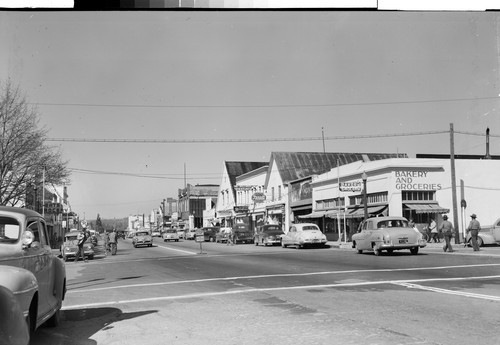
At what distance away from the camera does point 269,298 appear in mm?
10359

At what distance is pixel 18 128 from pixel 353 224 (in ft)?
83.1

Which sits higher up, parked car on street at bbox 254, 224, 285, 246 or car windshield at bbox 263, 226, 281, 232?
car windshield at bbox 263, 226, 281, 232

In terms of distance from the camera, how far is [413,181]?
36.0m

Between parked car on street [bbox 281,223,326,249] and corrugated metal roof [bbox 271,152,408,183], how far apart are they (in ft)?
76.8

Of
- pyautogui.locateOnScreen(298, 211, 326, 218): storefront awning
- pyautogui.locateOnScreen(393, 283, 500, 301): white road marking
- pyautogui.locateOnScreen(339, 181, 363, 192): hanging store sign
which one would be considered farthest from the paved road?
pyautogui.locateOnScreen(298, 211, 326, 218): storefront awning

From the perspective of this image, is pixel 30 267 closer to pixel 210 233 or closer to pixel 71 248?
A: pixel 71 248

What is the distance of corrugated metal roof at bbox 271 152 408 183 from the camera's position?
59.3 m

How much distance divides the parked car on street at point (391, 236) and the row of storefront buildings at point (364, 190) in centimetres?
874

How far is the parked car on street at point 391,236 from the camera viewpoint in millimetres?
21734

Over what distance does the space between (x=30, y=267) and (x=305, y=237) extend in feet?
88.3

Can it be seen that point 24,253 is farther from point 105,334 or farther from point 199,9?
point 199,9

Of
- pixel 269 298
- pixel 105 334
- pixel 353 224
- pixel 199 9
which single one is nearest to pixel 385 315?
pixel 269 298

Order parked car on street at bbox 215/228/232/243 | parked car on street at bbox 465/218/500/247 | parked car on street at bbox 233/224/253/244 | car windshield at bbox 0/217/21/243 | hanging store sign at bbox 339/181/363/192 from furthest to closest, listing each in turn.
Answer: parked car on street at bbox 215/228/232/243
parked car on street at bbox 233/224/253/244
hanging store sign at bbox 339/181/363/192
parked car on street at bbox 465/218/500/247
car windshield at bbox 0/217/21/243

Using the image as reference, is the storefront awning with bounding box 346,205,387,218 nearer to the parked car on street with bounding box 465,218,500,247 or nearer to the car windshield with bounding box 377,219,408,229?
the parked car on street with bounding box 465,218,500,247
